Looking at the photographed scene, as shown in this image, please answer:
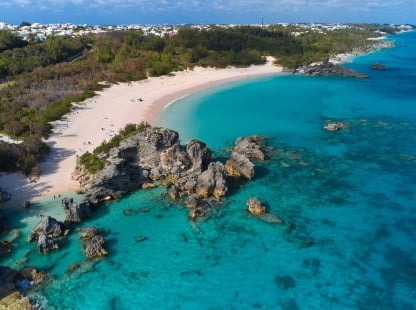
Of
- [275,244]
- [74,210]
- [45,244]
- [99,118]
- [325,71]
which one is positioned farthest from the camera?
[325,71]

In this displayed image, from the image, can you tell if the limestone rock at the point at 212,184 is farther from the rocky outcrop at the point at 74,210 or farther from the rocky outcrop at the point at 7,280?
the rocky outcrop at the point at 7,280

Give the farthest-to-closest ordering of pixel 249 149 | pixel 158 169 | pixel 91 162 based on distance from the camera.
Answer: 1. pixel 249 149
2. pixel 158 169
3. pixel 91 162

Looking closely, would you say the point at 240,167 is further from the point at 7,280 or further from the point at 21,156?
the point at 7,280

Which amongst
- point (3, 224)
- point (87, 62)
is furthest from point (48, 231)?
point (87, 62)

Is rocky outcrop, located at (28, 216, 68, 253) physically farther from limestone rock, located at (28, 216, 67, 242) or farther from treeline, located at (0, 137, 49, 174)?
treeline, located at (0, 137, 49, 174)

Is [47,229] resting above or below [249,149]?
below

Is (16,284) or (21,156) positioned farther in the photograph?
(21,156)

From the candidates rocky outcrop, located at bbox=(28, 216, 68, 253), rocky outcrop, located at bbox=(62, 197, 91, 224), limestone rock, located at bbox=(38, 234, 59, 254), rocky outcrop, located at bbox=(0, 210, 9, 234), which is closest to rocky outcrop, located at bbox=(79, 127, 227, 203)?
rocky outcrop, located at bbox=(62, 197, 91, 224)
